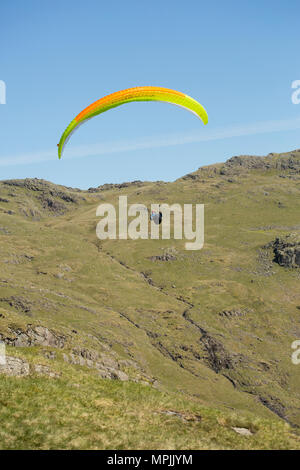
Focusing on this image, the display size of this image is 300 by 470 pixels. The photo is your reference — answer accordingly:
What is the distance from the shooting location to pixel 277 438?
17422 millimetres

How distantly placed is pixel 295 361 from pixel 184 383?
150 feet

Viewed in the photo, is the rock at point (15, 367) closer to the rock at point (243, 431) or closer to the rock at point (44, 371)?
the rock at point (44, 371)

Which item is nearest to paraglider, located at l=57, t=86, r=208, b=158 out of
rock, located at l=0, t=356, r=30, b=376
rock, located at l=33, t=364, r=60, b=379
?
rock, located at l=0, t=356, r=30, b=376

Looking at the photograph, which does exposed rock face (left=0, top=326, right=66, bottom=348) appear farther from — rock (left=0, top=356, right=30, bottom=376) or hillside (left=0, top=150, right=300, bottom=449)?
rock (left=0, top=356, right=30, bottom=376)

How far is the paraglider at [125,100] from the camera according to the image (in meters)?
29.5

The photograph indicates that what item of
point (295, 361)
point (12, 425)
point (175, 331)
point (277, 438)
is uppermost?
point (12, 425)

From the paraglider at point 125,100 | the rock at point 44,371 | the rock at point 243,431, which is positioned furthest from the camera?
the paraglider at point 125,100

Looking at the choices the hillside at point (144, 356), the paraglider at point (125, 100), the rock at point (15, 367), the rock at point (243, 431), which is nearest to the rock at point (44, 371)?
the hillside at point (144, 356)

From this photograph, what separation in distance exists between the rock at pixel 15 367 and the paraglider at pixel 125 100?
1431 centimetres

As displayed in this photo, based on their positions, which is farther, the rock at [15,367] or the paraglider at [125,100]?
the paraglider at [125,100]

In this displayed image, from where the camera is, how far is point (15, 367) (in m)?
20.8

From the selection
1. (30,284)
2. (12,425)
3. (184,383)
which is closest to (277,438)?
(12,425)

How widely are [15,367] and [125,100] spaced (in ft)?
61.7

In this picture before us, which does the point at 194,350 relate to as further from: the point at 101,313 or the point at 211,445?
the point at 211,445
